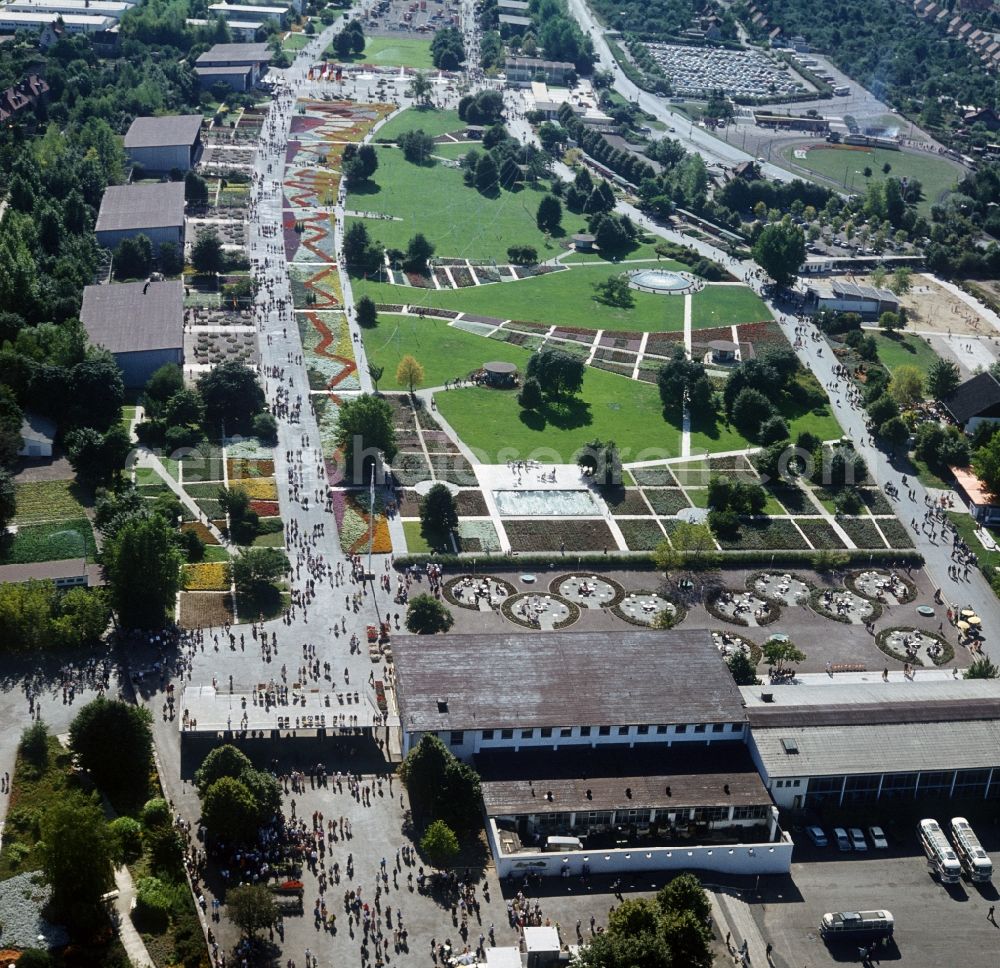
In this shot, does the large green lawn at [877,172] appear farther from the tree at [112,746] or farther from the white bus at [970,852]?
the tree at [112,746]

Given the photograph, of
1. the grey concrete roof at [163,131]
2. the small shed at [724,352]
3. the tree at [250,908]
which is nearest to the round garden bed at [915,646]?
the tree at [250,908]

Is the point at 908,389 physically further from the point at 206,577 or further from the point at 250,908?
the point at 250,908

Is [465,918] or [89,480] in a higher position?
[465,918]

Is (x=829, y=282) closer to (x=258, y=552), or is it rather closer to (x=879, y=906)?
(x=258, y=552)

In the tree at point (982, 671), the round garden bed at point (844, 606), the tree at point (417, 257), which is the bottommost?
the tree at point (417, 257)

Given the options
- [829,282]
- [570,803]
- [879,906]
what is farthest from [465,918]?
[829,282]

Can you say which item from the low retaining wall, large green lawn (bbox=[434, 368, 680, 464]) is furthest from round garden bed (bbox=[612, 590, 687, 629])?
the low retaining wall

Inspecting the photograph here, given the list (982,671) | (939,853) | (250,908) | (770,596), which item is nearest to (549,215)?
(770,596)
